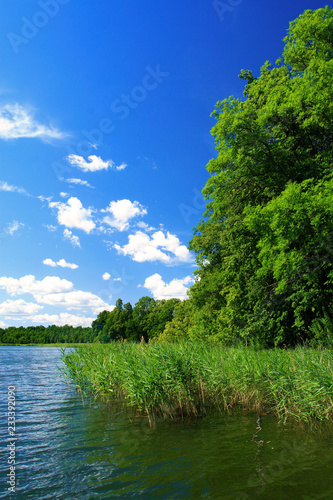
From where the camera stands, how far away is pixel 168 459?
19.3ft

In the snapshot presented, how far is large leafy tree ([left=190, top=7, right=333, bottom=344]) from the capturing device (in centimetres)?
1326

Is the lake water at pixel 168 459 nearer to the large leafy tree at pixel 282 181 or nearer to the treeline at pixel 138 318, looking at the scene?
the large leafy tree at pixel 282 181

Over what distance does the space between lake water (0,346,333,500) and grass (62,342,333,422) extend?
44cm

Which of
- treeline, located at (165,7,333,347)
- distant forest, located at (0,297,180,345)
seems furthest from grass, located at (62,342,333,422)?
distant forest, located at (0,297,180,345)

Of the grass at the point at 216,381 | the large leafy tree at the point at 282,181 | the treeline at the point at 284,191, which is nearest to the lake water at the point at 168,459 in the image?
the grass at the point at 216,381

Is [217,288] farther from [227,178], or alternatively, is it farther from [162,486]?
[162,486]

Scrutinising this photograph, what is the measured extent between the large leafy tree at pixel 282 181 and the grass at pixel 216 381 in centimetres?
547

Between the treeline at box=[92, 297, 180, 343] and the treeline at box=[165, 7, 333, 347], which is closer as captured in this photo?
the treeline at box=[165, 7, 333, 347]

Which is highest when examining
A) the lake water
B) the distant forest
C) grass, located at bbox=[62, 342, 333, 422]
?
the distant forest

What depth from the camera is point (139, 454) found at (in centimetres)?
617

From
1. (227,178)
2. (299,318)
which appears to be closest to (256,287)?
(299,318)

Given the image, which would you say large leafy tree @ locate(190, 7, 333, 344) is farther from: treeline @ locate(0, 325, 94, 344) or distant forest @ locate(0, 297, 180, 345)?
treeline @ locate(0, 325, 94, 344)

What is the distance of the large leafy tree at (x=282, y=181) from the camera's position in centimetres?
1326

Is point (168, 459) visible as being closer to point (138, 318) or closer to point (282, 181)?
point (282, 181)
